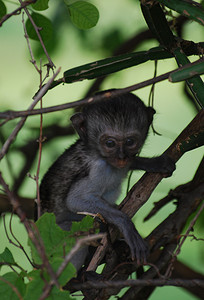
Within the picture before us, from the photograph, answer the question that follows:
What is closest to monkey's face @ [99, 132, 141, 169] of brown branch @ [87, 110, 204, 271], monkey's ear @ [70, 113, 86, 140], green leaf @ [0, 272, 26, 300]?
monkey's ear @ [70, 113, 86, 140]

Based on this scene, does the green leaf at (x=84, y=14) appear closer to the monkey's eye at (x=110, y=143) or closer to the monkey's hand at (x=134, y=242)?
the monkey's eye at (x=110, y=143)

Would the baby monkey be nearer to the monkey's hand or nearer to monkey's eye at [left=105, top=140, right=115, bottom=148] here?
monkey's eye at [left=105, top=140, right=115, bottom=148]

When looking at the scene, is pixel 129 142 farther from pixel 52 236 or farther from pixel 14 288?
pixel 14 288

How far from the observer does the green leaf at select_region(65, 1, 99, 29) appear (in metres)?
1.63

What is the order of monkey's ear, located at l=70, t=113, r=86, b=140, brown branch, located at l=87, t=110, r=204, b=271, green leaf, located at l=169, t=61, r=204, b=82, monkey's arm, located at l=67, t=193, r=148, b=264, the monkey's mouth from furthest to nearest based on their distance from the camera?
monkey's ear, located at l=70, t=113, r=86, b=140 → the monkey's mouth → monkey's arm, located at l=67, t=193, r=148, b=264 → brown branch, located at l=87, t=110, r=204, b=271 → green leaf, located at l=169, t=61, r=204, b=82

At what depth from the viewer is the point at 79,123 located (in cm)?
209

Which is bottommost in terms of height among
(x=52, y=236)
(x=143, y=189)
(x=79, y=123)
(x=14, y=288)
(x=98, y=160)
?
(x=14, y=288)

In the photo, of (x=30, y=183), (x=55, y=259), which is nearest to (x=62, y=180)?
(x=55, y=259)

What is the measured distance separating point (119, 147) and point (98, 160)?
0.43ft

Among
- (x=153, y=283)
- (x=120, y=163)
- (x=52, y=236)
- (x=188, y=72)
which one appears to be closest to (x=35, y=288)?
(x=52, y=236)

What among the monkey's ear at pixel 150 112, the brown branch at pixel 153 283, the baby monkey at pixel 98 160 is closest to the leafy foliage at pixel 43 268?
the brown branch at pixel 153 283

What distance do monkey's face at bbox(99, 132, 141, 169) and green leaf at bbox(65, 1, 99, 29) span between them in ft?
1.66

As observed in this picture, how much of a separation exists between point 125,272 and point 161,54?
74cm

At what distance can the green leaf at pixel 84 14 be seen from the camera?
64.4 inches
